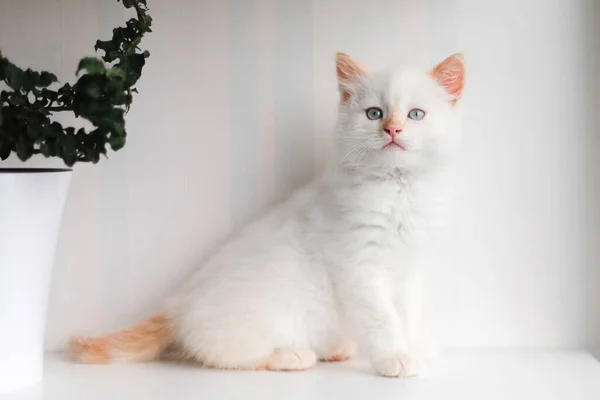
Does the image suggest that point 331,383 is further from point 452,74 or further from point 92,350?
point 452,74

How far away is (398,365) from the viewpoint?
46.5 inches

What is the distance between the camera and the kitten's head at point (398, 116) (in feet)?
3.98

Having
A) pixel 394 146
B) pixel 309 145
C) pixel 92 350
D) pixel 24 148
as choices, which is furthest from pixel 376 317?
pixel 24 148

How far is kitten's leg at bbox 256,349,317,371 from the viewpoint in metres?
1.25

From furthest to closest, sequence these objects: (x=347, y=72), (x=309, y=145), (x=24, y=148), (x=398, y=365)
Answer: (x=309, y=145)
(x=347, y=72)
(x=398, y=365)
(x=24, y=148)

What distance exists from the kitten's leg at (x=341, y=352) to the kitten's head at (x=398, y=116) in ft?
1.24

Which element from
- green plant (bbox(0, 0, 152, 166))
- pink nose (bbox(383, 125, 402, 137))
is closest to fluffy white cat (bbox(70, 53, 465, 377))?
pink nose (bbox(383, 125, 402, 137))

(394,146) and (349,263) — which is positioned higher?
(394,146)

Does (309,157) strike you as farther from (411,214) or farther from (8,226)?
(8,226)

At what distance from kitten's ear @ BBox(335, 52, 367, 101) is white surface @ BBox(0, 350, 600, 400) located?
555 mm

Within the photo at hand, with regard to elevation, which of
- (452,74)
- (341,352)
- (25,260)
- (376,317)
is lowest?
(341,352)

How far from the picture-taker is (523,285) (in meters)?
1.48

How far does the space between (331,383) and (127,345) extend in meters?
0.43

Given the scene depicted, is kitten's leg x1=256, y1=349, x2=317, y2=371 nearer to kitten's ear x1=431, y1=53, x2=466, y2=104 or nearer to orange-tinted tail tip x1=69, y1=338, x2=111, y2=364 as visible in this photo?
orange-tinted tail tip x1=69, y1=338, x2=111, y2=364
